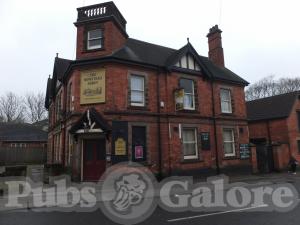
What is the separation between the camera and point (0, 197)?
1198cm

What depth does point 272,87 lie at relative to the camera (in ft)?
213

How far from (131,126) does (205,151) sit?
602 centimetres

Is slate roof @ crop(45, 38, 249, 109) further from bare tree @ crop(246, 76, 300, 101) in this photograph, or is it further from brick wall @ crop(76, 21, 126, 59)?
bare tree @ crop(246, 76, 300, 101)

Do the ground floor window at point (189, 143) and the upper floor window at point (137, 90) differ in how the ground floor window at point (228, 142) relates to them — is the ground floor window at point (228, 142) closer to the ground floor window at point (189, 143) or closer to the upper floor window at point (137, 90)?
the ground floor window at point (189, 143)

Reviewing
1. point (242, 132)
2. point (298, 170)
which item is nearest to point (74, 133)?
point (242, 132)

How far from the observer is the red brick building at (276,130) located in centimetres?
2419

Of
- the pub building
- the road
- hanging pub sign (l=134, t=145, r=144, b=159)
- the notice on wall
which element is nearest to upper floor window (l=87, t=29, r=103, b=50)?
the pub building

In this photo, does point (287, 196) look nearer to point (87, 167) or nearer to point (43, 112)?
point (87, 167)

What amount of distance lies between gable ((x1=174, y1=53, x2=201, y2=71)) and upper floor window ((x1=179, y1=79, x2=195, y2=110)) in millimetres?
1015

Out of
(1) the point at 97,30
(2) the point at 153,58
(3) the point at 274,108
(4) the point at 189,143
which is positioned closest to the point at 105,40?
(1) the point at 97,30

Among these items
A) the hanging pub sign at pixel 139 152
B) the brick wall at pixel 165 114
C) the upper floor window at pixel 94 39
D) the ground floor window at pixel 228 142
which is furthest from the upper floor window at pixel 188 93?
the upper floor window at pixel 94 39

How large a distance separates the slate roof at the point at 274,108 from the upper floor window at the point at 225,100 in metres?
7.65

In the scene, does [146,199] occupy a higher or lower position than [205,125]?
lower

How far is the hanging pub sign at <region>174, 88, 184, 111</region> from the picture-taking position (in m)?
18.1
